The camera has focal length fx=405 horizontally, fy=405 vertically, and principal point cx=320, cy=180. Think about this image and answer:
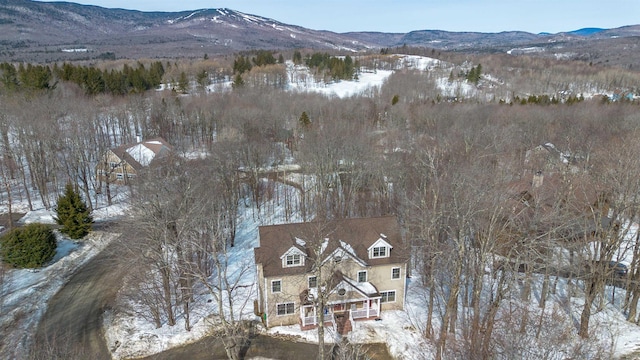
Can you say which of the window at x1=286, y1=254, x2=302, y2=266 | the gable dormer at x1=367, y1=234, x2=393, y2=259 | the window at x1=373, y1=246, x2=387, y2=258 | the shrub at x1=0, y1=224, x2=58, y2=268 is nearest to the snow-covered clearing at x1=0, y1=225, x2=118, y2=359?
the shrub at x1=0, y1=224, x2=58, y2=268

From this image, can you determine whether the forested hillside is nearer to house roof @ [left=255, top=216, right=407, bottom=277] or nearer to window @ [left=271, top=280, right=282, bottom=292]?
house roof @ [left=255, top=216, right=407, bottom=277]

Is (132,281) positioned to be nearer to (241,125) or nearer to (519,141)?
(241,125)

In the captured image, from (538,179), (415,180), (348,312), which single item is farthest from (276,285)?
(538,179)

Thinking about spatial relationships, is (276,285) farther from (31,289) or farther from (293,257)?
(31,289)

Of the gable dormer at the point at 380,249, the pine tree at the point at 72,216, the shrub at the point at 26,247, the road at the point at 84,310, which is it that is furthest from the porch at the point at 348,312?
the pine tree at the point at 72,216

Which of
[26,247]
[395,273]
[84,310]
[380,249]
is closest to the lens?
[380,249]

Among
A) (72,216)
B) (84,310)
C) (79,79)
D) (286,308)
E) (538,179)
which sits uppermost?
(79,79)
